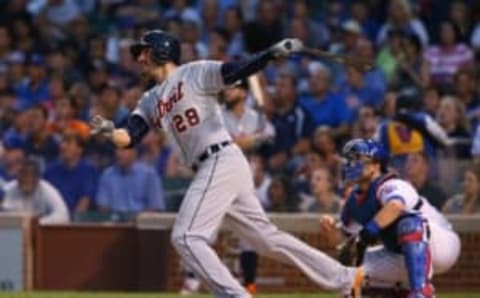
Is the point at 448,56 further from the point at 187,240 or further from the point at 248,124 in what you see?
the point at 187,240

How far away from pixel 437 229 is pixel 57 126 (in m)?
7.21

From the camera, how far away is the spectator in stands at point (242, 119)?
16672 millimetres

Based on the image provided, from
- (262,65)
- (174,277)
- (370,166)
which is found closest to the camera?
(262,65)

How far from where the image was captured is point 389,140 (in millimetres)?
16703

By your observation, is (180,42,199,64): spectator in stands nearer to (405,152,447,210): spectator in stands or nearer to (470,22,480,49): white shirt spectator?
(470,22,480,49): white shirt spectator

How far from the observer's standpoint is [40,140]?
1883 centimetres

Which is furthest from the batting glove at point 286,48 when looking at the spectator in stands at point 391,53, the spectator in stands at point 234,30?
the spectator in stands at point 234,30

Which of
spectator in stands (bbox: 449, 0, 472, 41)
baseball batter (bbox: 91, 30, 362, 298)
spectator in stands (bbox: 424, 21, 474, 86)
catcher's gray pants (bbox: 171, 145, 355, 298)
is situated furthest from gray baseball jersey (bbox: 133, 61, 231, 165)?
spectator in stands (bbox: 449, 0, 472, 41)

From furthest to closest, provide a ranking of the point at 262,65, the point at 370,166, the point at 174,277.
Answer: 1. the point at 174,277
2. the point at 370,166
3. the point at 262,65

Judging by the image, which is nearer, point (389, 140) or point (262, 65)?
point (262, 65)

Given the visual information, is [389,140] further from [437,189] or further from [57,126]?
[57,126]

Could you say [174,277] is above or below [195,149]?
below

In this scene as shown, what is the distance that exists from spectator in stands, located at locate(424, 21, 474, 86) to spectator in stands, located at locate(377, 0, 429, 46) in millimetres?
325

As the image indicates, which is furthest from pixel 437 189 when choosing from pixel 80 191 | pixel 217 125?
pixel 217 125
